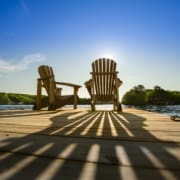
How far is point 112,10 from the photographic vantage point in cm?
685

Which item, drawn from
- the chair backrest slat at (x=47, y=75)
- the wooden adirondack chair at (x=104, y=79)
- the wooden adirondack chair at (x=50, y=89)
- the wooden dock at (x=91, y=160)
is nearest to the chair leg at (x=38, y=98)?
the wooden adirondack chair at (x=50, y=89)

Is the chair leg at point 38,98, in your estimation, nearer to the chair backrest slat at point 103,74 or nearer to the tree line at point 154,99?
the chair backrest slat at point 103,74

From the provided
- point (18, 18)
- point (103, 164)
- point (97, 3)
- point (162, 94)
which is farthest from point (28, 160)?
point (162, 94)

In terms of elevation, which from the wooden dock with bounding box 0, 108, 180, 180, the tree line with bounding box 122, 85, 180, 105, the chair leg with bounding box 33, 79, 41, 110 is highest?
the tree line with bounding box 122, 85, 180, 105

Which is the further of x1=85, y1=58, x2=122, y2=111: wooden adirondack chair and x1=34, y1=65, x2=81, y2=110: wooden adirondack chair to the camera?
x1=34, y1=65, x2=81, y2=110: wooden adirondack chair

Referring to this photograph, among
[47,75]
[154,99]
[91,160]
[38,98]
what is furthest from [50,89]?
[154,99]

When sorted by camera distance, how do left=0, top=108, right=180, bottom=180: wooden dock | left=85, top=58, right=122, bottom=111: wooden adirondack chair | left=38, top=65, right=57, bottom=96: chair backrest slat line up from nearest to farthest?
left=0, top=108, right=180, bottom=180: wooden dock < left=85, top=58, right=122, bottom=111: wooden adirondack chair < left=38, top=65, right=57, bottom=96: chair backrest slat

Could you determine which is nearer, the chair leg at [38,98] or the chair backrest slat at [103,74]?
the chair backrest slat at [103,74]

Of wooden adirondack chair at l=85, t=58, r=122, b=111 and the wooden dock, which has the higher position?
wooden adirondack chair at l=85, t=58, r=122, b=111

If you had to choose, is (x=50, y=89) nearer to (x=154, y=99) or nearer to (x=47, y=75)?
(x=47, y=75)

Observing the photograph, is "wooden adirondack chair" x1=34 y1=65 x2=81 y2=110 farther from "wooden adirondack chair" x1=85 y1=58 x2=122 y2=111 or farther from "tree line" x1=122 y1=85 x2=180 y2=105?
"tree line" x1=122 y1=85 x2=180 y2=105

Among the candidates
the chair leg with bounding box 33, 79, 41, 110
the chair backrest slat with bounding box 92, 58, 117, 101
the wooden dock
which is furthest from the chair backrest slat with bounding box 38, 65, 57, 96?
the wooden dock

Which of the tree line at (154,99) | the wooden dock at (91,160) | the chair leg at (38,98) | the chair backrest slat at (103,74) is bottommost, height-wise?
the wooden dock at (91,160)

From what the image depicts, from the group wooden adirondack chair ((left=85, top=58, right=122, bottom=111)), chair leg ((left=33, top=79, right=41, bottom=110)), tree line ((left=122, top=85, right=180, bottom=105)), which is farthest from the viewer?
tree line ((left=122, top=85, right=180, bottom=105))
